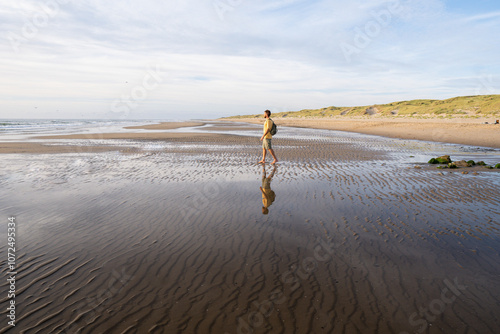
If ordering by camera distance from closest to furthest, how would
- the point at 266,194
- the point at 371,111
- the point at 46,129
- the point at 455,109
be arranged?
the point at 266,194, the point at 46,129, the point at 455,109, the point at 371,111

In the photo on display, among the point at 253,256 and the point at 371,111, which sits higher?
the point at 253,256

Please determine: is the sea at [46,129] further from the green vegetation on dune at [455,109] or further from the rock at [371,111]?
the rock at [371,111]

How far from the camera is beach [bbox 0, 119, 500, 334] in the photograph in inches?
130

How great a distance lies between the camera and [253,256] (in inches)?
183

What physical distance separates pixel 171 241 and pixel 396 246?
4125mm

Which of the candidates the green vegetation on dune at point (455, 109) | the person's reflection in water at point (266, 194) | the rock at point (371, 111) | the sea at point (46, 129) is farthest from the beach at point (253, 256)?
the rock at point (371, 111)

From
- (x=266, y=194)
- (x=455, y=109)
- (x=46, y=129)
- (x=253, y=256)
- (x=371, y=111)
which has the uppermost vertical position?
(x=455, y=109)

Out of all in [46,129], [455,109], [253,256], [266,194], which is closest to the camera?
[253,256]

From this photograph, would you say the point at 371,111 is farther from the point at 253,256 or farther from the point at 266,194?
the point at 253,256

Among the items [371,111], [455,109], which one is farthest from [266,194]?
[371,111]

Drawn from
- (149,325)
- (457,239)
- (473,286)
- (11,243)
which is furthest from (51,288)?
(457,239)

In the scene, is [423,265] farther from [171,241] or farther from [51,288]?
[51,288]

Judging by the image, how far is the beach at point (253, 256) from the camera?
3.30 metres

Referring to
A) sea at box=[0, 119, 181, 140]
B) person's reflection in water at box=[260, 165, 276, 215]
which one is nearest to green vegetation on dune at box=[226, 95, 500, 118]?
person's reflection in water at box=[260, 165, 276, 215]
